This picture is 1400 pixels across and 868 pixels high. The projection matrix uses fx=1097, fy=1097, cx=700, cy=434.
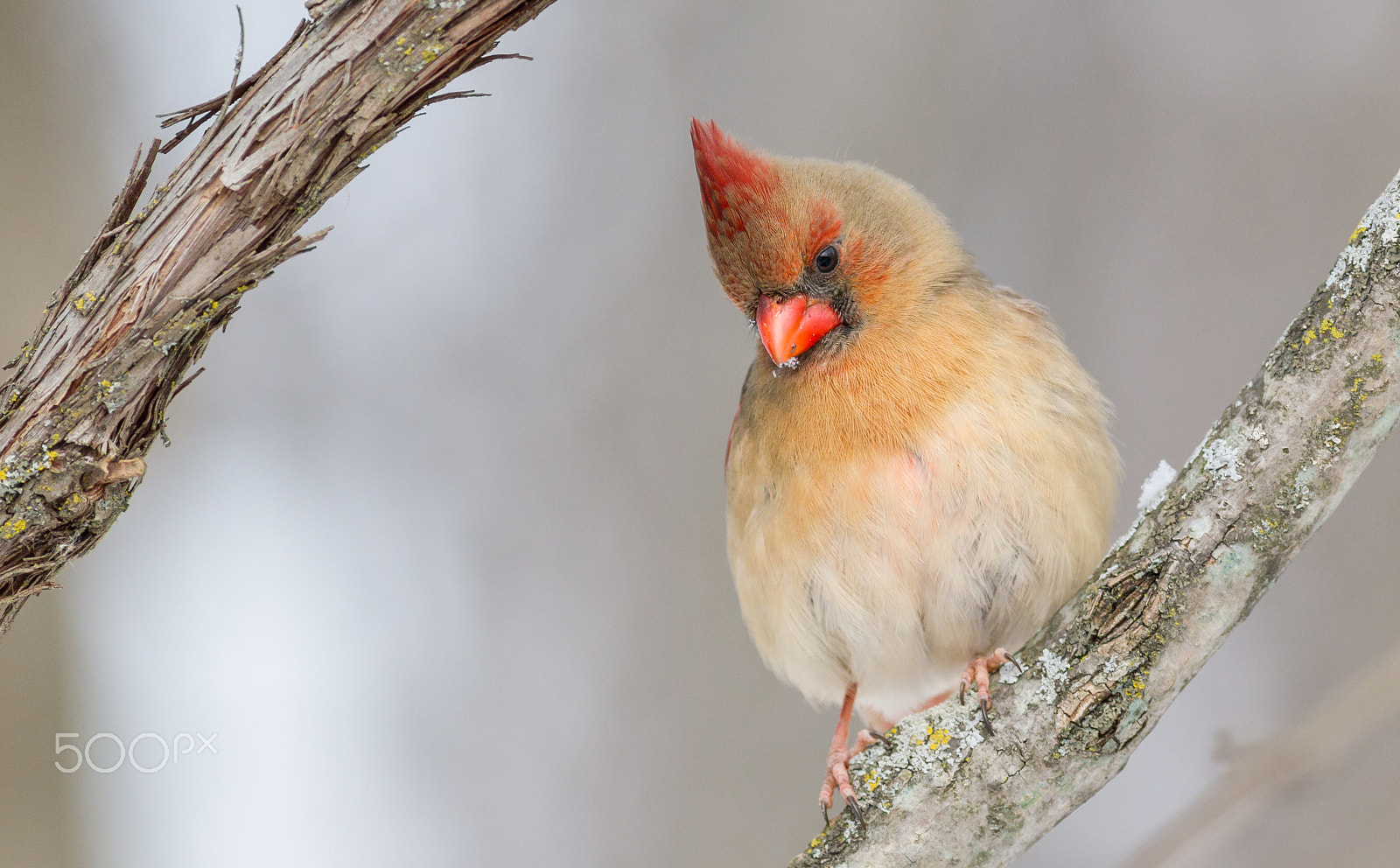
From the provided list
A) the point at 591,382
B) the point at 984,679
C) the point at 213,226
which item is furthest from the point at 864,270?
the point at 591,382

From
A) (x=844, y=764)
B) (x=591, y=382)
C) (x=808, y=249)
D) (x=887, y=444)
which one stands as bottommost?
(x=844, y=764)

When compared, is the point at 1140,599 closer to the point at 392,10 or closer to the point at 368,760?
the point at 392,10

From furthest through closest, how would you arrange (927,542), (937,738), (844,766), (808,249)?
(808,249), (927,542), (844,766), (937,738)

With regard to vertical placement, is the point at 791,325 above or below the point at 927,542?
above

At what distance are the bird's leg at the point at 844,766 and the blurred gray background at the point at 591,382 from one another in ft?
2.87

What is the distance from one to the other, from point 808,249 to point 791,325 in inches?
5.6

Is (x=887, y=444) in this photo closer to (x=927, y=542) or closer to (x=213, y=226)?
(x=927, y=542)

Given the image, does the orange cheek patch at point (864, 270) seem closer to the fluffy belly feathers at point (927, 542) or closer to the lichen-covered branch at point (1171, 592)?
the fluffy belly feathers at point (927, 542)

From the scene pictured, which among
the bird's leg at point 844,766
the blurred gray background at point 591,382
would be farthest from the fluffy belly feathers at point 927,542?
the blurred gray background at point 591,382

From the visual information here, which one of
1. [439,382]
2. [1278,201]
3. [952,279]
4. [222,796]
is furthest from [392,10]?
[1278,201]

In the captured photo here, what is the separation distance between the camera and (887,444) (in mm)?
1866

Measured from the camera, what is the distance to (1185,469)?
1528mm

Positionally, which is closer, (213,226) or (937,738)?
(213,226)

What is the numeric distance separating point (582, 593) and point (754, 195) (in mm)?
1599
